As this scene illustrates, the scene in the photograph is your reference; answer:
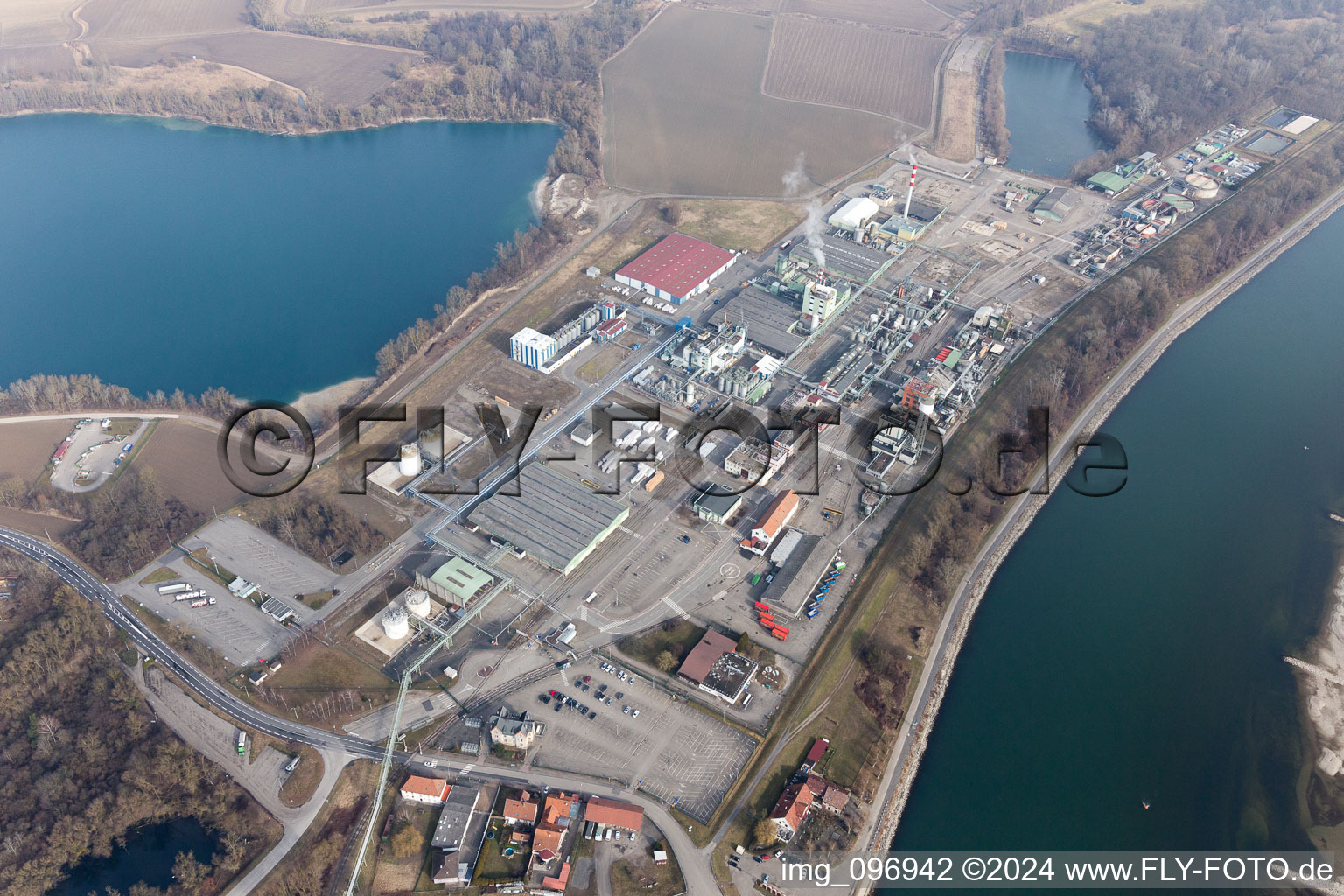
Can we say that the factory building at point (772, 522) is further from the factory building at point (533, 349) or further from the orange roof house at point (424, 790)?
the factory building at point (533, 349)

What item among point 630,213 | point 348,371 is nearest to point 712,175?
point 630,213

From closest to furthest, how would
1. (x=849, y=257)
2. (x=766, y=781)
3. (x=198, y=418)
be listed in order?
(x=766, y=781)
(x=198, y=418)
(x=849, y=257)

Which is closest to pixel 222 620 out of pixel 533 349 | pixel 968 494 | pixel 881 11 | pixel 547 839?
pixel 547 839

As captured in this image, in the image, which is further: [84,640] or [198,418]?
[198,418]

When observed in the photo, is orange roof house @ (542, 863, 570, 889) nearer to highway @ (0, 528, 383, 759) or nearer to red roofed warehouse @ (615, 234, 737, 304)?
highway @ (0, 528, 383, 759)

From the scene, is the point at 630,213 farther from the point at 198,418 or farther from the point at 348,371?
the point at 198,418

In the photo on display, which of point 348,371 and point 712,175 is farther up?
point 712,175

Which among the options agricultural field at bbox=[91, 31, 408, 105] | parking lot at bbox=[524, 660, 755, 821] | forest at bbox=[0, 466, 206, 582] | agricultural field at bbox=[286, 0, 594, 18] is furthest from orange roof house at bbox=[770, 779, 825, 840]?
agricultural field at bbox=[286, 0, 594, 18]

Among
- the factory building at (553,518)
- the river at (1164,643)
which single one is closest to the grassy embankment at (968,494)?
the river at (1164,643)
